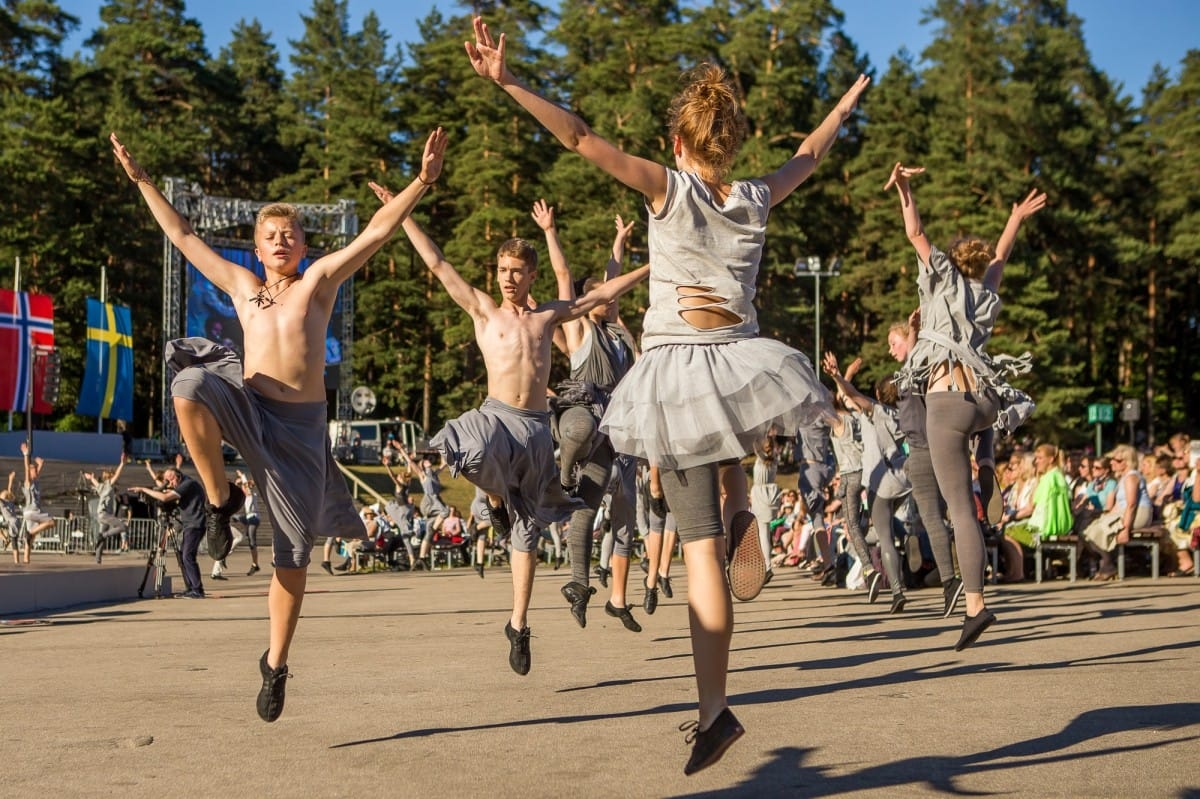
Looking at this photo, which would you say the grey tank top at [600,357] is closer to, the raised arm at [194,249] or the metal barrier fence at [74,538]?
the raised arm at [194,249]

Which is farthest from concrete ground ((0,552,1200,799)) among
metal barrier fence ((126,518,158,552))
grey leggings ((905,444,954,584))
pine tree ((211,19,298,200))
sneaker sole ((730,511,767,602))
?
pine tree ((211,19,298,200))

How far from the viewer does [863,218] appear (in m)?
65.4

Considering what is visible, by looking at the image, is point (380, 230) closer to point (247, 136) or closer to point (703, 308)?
point (703, 308)

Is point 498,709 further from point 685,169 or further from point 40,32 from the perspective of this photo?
point 40,32

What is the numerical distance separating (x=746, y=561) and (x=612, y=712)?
0.97 m

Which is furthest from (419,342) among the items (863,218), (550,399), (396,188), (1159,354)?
(550,399)

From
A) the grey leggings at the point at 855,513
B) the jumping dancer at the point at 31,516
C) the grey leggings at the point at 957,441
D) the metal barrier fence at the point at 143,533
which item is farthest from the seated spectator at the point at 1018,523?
the metal barrier fence at the point at 143,533

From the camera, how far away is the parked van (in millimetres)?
51656

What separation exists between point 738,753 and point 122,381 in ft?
142

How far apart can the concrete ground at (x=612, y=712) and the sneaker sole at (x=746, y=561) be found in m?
0.51

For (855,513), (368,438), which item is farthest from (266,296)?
(368,438)

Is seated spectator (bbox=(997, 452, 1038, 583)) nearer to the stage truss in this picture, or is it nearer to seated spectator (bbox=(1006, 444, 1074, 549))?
seated spectator (bbox=(1006, 444, 1074, 549))

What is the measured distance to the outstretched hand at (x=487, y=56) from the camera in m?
4.53

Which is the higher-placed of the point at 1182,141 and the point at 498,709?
the point at 1182,141
